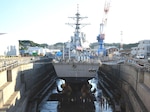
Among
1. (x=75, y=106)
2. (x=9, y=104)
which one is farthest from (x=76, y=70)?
(x=9, y=104)

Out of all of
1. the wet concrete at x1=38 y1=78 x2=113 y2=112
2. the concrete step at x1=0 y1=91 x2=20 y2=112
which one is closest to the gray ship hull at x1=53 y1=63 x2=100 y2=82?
the wet concrete at x1=38 y1=78 x2=113 y2=112

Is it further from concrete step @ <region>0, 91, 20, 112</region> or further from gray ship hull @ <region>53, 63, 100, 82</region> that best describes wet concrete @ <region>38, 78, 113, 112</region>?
concrete step @ <region>0, 91, 20, 112</region>

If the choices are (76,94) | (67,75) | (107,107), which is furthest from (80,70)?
(107,107)

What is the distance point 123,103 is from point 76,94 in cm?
656

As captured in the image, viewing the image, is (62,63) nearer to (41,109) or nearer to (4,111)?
(41,109)

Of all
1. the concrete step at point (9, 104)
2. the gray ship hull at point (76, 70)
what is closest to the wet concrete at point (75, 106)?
the gray ship hull at point (76, 70)

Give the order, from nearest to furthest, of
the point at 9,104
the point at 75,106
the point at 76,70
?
A: the point at 9,104
the point at 75,106
the point at 76,70

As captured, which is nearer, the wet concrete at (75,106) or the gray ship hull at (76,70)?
the wet concrete at (75,106)

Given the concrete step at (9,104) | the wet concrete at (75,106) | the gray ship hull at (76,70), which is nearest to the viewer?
the concrete step at (9,104)

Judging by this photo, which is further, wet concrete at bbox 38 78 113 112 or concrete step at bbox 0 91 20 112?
wet concrete at bbox 38 78 113 112

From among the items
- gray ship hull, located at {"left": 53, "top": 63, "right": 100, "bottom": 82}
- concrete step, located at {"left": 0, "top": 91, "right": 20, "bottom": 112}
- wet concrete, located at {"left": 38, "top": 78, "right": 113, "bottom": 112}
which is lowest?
wet concrete, located at {"left": 38, "top": 78, "right": 113, "bottom": 112}

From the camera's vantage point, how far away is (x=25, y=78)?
21.1 meters

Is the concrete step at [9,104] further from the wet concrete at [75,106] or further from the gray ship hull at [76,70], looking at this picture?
the gray ship hull at [76,70]

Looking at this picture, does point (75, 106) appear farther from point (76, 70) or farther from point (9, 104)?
point (9, 104)
